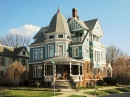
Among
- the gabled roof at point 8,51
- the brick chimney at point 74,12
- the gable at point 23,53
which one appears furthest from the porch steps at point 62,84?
the gable at point 23,53

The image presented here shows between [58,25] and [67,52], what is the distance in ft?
16.7

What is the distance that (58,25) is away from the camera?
4134cm

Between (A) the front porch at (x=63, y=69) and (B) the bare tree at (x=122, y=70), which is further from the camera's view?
(B) the bare tree at (x=122, y=70)

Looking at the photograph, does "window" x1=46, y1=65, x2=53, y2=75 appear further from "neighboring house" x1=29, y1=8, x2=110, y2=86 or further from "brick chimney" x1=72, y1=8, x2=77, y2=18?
"brick chimney" x1=72, y1=8, x2=77, y2=18

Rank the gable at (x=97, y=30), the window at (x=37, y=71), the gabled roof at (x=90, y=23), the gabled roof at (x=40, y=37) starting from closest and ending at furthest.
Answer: the window at (x=37, y=71) < the gabled roof at (x=40, y=37) < the gabled roof at (x=90, y=23) < the gable at (x=97, y=30)

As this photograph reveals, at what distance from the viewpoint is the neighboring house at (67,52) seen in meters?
38.2

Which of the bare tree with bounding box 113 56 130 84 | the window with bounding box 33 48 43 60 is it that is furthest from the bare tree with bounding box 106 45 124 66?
the window with bounding box 33 48 43 60

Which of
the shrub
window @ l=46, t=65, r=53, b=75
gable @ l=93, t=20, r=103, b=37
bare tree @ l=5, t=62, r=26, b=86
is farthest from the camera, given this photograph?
gable @ l=93, t=20, r=103, b=37

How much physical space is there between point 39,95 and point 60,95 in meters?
2.67

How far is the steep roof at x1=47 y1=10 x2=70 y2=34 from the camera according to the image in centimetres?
4050

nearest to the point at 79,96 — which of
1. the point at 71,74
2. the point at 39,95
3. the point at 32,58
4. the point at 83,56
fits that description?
the point at 39,95

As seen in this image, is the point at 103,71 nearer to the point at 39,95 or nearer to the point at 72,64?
the point at 72,64

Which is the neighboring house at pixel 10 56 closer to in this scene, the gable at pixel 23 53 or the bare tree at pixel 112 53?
the gable at pixel 23 53

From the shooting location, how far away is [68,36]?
4153 centimetres
